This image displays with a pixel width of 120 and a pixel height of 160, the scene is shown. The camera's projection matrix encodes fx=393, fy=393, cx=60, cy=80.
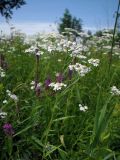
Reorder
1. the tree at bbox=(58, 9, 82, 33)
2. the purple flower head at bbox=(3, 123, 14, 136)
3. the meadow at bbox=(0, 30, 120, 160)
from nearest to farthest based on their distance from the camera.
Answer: the meadow at bbox=(0, 30, 120, 160) → the purple flower head at bbox=(3, 123, 14, 136) → the tree at bbox=(58, 9, 82, 33)

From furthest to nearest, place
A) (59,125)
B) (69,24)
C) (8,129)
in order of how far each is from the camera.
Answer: (69,24)
(59,125)
(8,129)

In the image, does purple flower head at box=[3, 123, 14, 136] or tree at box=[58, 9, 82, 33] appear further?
tree at box=[58, 9, 82, 33]

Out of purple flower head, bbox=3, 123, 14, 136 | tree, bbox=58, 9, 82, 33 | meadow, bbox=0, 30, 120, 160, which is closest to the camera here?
meadow, bbox=0, 30, 120, 160

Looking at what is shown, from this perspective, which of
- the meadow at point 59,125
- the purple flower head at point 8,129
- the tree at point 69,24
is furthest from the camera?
the tree at point 69,24

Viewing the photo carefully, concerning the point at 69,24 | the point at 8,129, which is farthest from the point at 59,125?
the point at 69,24

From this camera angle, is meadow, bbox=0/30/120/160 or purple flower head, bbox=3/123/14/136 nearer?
meadow, bbox=0/30/120/160

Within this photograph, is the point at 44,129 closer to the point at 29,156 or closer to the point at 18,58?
the point at 29,156

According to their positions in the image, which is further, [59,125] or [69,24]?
[69,24]

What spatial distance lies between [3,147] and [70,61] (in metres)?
1.09

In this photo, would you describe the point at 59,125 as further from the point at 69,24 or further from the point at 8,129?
the point at 69,24

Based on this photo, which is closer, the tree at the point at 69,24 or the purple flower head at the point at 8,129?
the purple flower head at the point at 8,129

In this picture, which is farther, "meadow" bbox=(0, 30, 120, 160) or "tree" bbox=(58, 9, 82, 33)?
"tree" bbox=(58, 9, 82, 33)

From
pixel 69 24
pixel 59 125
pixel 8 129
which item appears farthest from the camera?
pixel 69 24

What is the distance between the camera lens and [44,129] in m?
3.07
